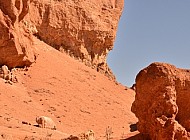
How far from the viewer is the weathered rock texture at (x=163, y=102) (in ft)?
40.7

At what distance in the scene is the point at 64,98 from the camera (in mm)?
25844

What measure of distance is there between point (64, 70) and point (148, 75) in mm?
17212

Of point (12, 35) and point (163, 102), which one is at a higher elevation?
point (12, 35)

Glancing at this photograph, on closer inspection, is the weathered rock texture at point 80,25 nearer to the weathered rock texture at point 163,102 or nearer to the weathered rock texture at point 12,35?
the weathered rock texture at point 12,35

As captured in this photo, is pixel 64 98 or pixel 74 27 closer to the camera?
pixel 64 98

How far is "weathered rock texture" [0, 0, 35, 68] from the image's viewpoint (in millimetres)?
24375

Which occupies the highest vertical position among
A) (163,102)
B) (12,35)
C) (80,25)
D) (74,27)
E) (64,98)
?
(80,25)

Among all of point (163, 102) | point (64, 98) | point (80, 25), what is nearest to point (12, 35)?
point (64, 98)

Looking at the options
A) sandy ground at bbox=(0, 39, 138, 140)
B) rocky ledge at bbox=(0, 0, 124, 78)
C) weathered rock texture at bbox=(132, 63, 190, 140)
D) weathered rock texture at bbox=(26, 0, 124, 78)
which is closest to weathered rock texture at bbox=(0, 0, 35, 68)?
rocky ledge at bbox=(0, 0, 124, 78)

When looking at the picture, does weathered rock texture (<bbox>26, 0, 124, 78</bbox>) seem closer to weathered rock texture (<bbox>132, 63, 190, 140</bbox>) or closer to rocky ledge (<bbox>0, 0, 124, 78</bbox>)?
rocky ledge (<bbox>0, 0, 124, 78</bbox>)

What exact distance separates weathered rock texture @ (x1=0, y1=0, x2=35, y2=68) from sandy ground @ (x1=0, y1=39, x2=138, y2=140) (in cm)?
93

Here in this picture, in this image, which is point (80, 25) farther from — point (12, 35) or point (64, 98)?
point (12, 35)

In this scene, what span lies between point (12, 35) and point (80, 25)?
12.9 meters

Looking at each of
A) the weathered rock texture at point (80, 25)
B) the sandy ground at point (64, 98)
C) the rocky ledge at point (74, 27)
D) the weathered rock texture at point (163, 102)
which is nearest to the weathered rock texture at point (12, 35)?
the rocky ledge at point (74, 27)
